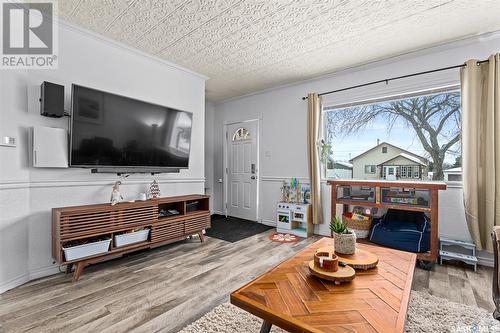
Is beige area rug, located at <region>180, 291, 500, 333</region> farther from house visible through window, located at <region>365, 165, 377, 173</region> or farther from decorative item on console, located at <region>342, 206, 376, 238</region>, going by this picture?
house visible through window, located at <region>365, 165, 377, 173</region>

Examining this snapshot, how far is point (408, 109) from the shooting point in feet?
11.0

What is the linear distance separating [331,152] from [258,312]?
3.31m

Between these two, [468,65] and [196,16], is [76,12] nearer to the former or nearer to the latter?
[196,16]

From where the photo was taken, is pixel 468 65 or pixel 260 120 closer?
pixel 468 65

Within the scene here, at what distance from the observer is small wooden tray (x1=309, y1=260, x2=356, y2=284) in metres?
1.41

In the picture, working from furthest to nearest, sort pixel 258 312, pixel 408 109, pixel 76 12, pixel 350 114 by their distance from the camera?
1. pixel 350 114
2. pixel 408 109
3. pixel 76 12
4. pixel 258 312

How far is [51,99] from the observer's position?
7.66 ft

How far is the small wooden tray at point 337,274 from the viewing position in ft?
4.62

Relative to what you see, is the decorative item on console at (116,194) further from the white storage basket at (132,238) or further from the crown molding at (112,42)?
the crown molding at (112,42)

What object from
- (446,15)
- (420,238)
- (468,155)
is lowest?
(420,238)

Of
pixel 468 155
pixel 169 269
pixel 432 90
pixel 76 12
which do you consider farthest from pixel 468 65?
pixel 76 12

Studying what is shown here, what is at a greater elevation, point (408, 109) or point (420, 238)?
point (408, 109)

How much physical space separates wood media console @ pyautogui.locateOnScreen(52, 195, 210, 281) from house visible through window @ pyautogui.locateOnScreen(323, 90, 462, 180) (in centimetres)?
246

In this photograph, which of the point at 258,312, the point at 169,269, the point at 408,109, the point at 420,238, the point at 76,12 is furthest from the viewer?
the point at 408,109
